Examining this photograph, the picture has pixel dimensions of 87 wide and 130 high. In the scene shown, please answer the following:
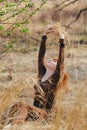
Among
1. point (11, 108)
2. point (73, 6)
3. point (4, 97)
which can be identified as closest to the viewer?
point (4, 97)

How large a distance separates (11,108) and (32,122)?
0.42 metres

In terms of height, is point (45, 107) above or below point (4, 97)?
below

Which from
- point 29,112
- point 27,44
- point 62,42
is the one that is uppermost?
point 62,42

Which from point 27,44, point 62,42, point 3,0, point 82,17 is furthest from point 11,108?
point 82,17

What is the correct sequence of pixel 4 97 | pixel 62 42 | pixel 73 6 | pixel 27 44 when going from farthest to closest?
pixel 73 6, pixel 27 44, pixel 62 42, pixel 4 97

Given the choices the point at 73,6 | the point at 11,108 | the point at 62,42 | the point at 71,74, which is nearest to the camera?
the point at 11,108

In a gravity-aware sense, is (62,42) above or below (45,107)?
above

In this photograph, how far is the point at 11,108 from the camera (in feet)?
18.1

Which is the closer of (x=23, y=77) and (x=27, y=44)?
(x=23, y=77)

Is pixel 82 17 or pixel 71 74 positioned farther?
pixel 82 17

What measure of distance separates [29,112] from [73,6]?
18366 millimetres

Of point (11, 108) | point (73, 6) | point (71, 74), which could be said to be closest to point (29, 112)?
point (11, 108)

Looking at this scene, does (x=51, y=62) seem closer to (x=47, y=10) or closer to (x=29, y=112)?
(x=29, y=112)

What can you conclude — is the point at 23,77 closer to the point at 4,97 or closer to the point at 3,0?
the point at 4,97
